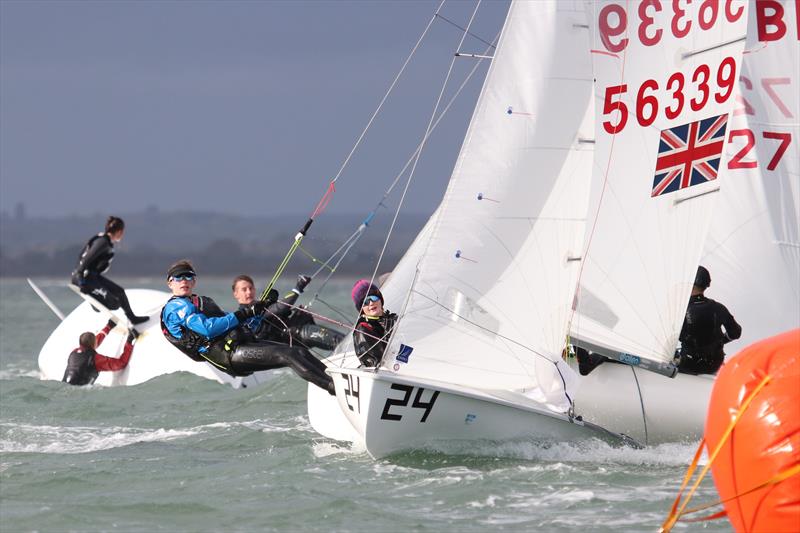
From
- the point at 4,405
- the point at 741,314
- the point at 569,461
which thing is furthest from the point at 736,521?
the point at 4,405

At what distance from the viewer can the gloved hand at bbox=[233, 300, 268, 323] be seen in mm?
7684

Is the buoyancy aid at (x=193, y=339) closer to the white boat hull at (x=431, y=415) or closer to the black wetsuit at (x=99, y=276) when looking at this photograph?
the white boat hull at (x=431, y=415)

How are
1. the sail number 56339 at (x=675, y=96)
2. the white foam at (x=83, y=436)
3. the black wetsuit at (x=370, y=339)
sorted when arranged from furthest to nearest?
the white foam at (x=83, y=436)
the sail number 56339 at (x=675, y=96)
the black wetsuit at (x=370, y=339)

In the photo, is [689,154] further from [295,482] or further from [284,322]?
[295,482]

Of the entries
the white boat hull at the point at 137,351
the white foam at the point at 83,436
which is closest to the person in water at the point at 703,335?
the white foam at the point at 83,436

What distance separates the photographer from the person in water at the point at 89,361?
11781 millimetres

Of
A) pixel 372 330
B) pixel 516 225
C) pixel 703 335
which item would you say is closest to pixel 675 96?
pixel 516 225

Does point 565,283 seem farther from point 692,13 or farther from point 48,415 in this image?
point 48,415

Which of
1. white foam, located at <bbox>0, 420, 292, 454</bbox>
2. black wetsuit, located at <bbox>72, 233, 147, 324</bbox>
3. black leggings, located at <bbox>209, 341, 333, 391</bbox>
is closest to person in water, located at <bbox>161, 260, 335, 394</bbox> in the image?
black leggings, located at <bbox>209, 341, 333, 391</bbox>

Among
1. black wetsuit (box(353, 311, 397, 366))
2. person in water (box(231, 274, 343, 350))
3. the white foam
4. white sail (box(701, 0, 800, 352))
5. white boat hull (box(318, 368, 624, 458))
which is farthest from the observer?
white sail (box(701, 0, 800, 352))

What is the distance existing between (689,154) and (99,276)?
577cm

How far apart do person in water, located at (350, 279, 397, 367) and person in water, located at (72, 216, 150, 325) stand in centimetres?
405

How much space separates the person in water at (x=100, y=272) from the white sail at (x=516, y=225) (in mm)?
4510

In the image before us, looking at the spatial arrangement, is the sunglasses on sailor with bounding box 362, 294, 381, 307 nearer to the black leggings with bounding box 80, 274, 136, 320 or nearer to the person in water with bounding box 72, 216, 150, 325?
the person in water with bounding box 72, 216, 150, 325
